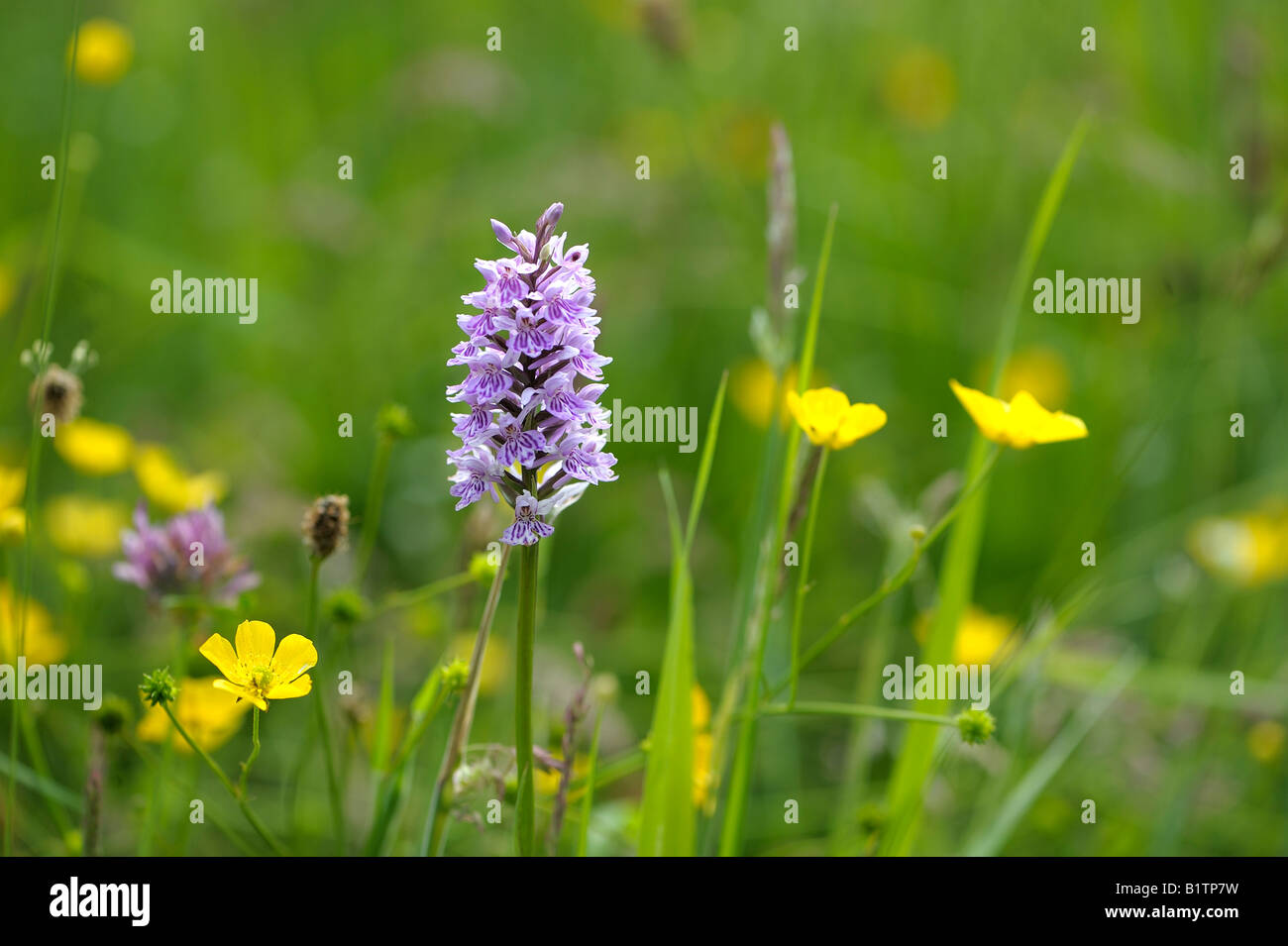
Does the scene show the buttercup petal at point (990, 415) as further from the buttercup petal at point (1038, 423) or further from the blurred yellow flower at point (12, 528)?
the blurred yellow flower at point (12, 528)

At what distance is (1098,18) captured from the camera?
4.78m

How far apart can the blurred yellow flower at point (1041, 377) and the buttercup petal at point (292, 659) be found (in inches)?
123

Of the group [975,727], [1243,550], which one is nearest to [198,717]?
[975,727]

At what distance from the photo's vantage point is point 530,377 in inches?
51.7

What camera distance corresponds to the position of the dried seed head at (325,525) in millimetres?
1616

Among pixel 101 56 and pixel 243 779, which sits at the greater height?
pixel 101 56

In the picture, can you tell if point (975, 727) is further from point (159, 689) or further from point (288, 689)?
point (159, 689)

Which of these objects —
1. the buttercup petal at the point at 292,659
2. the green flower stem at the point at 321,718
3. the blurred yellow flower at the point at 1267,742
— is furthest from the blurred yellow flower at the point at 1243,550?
the buttercup petal at the point at 292,659

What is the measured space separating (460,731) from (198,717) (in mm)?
719

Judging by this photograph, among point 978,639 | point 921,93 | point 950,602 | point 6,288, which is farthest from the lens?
point 921,93

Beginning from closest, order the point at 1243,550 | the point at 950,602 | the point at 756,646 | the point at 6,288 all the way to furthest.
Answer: the point at 756,646, the point at 950,602, the point at 1243,550, the point at 6,288
